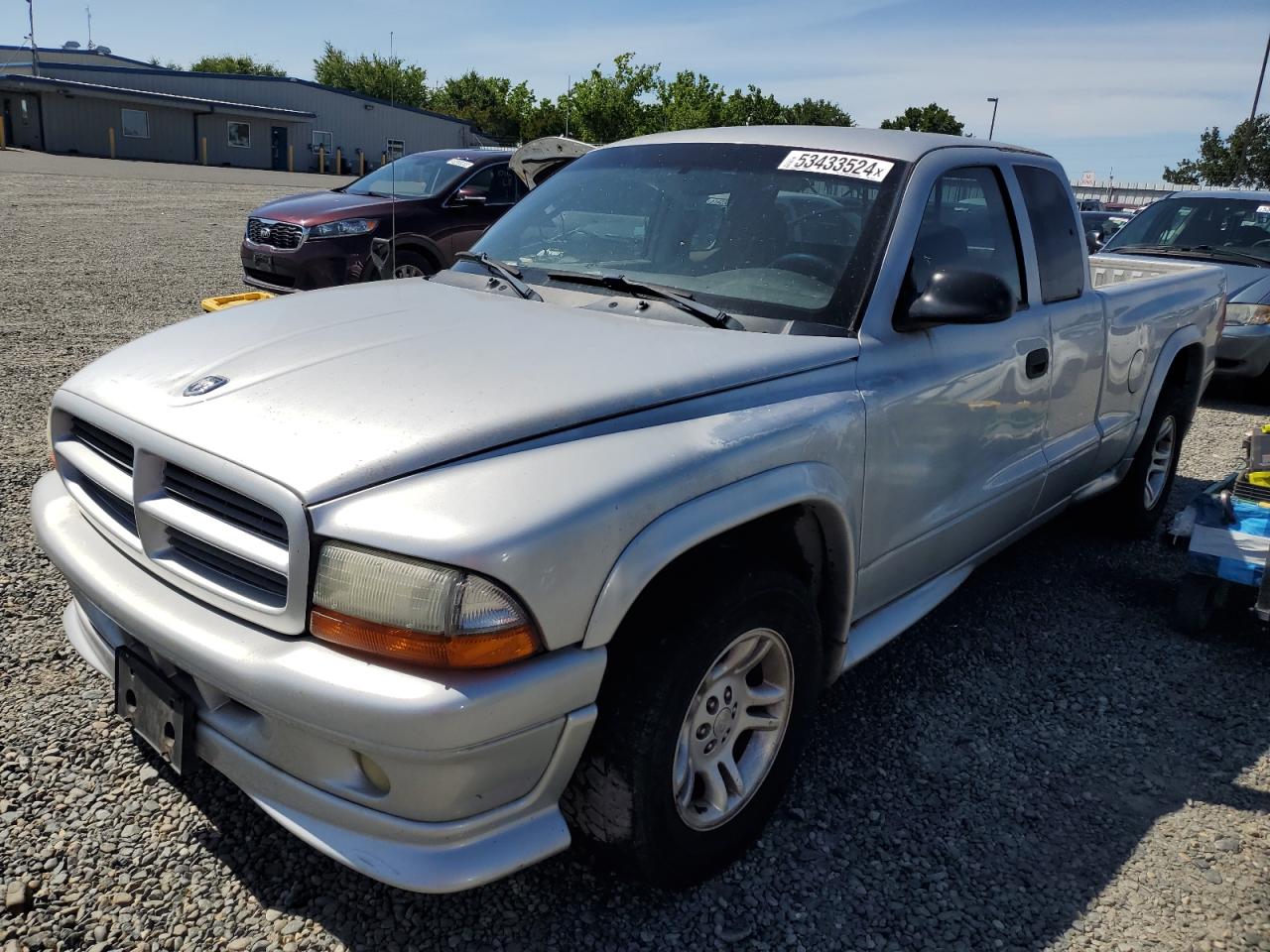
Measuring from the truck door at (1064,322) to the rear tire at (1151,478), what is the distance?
2.87 ft

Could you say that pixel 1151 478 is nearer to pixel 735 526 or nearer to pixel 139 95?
pixel 735 526

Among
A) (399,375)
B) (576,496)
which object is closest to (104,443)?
(399,375)

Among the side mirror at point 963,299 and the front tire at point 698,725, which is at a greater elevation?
the side mirror at point 963,299

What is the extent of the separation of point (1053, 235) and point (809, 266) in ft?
4.86

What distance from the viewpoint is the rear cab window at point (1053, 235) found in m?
3.70

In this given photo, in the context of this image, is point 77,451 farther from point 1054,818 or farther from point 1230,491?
point 1230,491

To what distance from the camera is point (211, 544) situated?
6.57ft

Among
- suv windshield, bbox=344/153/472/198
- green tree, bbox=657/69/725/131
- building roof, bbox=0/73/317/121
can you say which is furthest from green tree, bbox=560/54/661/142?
suv windshield, bbox=344/153/472/198

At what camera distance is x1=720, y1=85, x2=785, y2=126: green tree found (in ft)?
168

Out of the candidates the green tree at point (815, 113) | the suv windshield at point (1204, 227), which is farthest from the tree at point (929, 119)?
the suv windshield at point (1204, 227)

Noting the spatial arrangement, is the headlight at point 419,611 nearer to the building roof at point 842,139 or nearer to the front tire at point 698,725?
the front tire at point 698,725

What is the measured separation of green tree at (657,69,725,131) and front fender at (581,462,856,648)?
4791 cm

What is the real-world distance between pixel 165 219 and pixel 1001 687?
1865cm

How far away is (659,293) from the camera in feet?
9.50
